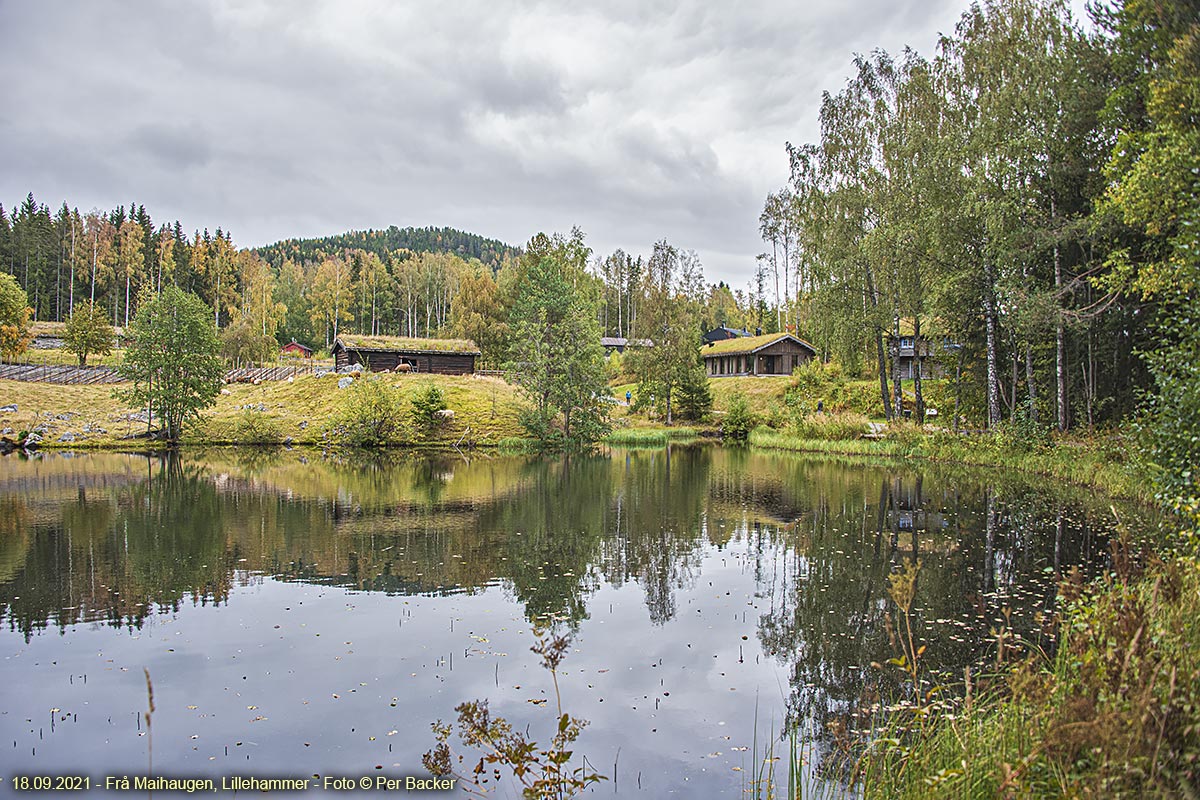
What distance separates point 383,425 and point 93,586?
31.3m

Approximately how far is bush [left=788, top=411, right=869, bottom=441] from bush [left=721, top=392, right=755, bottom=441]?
672cm

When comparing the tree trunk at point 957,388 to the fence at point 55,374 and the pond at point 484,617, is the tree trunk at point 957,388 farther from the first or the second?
the fence at point 55,374

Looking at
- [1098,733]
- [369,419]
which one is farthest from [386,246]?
[1098,733]

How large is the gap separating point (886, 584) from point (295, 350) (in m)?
81.9

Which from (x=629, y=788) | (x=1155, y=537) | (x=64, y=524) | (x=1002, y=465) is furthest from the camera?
(x=1002, y=465)

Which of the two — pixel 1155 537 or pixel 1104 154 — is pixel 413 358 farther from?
pixel 1155 537

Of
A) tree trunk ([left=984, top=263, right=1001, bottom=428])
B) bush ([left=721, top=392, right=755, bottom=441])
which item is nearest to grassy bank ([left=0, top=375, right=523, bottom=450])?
bush ([left=721, top=392, right=755, bottom=441])

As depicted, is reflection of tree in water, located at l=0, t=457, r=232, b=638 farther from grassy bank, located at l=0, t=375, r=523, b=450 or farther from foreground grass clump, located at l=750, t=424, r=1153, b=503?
grassy bank, located at l=0, t=375, r=523, b=450

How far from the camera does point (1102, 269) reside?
24812 mm

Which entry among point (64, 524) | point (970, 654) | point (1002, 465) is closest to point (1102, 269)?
point (1002, 465)

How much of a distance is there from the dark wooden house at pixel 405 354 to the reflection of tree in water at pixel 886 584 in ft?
137

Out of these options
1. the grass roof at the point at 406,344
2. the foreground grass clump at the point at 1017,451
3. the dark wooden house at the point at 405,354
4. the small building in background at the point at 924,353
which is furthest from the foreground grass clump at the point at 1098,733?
the grass roof at the point at 406,344

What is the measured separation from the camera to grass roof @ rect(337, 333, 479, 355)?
56.4 m

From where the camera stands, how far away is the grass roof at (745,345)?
60.7 metres
